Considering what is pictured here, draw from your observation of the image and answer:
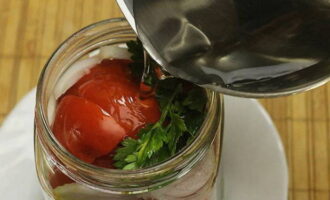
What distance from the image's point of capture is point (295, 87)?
620 millimetres

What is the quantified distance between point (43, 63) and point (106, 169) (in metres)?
0.44

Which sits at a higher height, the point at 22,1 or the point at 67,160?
the point at 22,1

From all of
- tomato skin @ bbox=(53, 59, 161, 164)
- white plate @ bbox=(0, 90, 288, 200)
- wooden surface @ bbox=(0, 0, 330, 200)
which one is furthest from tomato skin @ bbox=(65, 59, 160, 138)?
wooden surface @ bbox=(0, 0, 330, 200)

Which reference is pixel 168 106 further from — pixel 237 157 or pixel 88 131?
pixel 237 157

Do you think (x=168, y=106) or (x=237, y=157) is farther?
(x=237, y=157)

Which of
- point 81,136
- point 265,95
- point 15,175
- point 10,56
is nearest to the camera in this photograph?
point 265,95

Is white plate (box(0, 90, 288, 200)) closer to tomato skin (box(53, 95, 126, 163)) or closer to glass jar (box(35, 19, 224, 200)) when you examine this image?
glass jar (box(35, 19, 224, 200))

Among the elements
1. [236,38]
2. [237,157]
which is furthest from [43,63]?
[236,38]

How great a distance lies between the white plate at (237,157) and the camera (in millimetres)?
909

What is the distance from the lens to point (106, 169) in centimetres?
68

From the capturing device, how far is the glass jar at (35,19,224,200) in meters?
0.69

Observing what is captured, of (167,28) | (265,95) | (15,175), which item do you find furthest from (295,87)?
(15,175)

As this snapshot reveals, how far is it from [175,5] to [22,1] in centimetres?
54

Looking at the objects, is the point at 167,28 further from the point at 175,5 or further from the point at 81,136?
the point at 81,136
